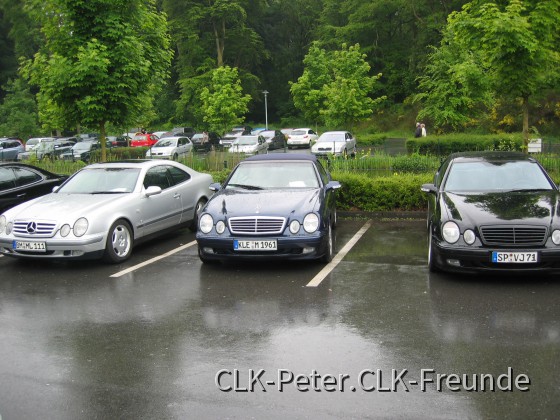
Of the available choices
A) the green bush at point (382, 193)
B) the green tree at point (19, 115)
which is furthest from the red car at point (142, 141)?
the green bush at point (382, 193)

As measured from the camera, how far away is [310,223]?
8523mm

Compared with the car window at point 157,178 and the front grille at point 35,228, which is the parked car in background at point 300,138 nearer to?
the car window at point 157,178

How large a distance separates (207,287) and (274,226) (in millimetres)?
1228

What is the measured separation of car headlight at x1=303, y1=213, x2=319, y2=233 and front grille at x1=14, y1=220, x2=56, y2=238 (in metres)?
3.61

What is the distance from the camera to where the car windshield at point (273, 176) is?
32.1 feet

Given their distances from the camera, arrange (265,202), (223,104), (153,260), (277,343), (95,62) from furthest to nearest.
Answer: (223,104) < (95,62) < (153,260) < (265,202) < (277,343)

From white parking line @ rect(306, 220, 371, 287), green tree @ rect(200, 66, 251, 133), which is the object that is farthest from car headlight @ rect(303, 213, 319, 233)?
green tree @ rect(200, 66, 251, 133)

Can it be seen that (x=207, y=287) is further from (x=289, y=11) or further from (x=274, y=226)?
(x=289, y=11)

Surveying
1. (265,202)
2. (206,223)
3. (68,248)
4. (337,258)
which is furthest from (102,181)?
(337,258)

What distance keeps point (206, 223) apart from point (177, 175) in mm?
3111

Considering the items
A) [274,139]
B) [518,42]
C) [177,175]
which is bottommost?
[274,139]

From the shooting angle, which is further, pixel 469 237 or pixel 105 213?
pixel 105 213

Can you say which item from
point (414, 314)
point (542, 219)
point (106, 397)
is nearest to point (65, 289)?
point (106, 397)

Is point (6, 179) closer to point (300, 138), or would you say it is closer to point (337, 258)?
point (337, 258)
